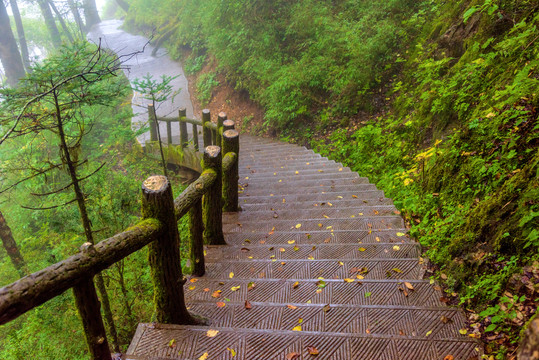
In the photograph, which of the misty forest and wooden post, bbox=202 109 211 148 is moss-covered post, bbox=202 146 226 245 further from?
wooden post, bbox=202 109 211 148

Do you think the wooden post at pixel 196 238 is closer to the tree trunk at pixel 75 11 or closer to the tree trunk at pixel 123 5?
the tree trunk at pixel 75 11

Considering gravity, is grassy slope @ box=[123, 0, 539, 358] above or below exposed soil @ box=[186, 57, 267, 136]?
above

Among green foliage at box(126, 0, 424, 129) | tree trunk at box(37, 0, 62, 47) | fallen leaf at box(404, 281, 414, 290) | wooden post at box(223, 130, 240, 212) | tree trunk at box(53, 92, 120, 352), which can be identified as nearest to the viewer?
fallen leaf at box(404, 281, 414, 290)

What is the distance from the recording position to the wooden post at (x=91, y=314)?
185 centimetres

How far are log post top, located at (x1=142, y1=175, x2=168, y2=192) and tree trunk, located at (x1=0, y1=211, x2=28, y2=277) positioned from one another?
30.2 feet

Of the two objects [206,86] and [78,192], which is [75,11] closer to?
[206,86]

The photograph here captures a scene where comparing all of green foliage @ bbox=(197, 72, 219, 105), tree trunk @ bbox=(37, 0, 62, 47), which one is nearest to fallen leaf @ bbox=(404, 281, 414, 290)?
green foliage @ bbox=(197, 72, 219, 105)

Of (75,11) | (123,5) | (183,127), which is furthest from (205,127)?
(123,5)

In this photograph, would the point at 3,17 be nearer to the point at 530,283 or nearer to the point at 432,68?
the point at 432,68

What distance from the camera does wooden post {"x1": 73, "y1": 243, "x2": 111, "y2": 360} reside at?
1.85 meters

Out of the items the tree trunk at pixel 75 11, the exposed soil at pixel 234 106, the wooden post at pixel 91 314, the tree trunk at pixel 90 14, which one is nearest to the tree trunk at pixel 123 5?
the tree trunk at pixel 90 14

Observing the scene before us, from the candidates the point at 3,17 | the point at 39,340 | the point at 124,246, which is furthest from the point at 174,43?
the point at 124,246

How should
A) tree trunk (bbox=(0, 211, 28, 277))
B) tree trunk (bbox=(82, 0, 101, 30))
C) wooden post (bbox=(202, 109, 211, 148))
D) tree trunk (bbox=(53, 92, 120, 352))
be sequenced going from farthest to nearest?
tree trunk (bbox=(82, 0, 101, 30)) < tree trunk (bbox=(0, 211, 28, 277)) < wooden post (bbox=(202, 109, 211, 148)) < tree trunk (bbox=(53, 92, 120, 352))

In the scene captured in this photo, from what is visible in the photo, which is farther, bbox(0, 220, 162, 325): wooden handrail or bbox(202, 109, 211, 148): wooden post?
bbox(202, 109, 211, 148): wooden post
